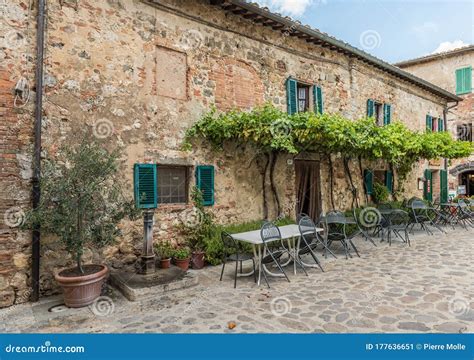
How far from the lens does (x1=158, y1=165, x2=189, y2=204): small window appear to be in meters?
6.21

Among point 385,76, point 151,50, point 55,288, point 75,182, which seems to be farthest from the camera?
point 385,76

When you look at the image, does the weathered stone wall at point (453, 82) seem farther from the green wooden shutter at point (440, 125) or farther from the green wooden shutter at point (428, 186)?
the green wooden shutter at point (428, 186)

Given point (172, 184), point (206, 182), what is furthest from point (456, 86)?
point (172, 184)

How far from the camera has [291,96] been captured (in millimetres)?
8281

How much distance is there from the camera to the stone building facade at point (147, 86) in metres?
4.57

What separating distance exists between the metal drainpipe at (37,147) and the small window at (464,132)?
19.5m

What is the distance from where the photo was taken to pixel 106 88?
17.8 feet

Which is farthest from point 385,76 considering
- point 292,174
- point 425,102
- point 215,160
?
point 215,160

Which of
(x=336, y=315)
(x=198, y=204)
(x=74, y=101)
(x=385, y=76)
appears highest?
(x=385, y=76)

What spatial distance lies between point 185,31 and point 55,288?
17.1ft

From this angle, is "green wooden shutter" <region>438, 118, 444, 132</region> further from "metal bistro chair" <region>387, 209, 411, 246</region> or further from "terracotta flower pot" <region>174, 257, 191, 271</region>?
"terracotta flower pot" <region>174, 257, 191, 271</region>

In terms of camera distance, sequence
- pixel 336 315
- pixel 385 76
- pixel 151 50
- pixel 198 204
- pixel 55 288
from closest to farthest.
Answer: pixel 336 315, pixel 55 288, pixel 151 50, pixel 198 204, pixel 385 76

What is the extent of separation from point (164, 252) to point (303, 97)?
5.74 m

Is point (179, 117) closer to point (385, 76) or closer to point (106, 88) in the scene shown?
point (106, 88)
